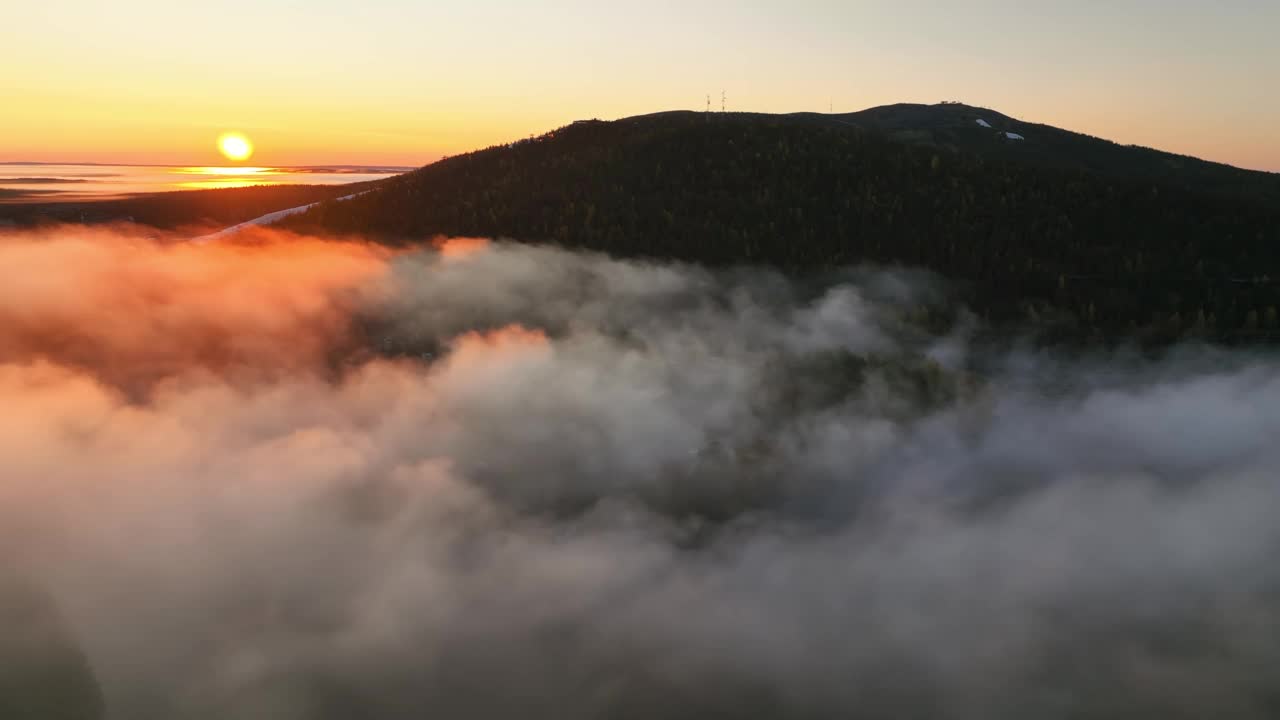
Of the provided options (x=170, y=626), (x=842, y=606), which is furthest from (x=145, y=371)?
(x=842, y=606)

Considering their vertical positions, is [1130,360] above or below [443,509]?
above

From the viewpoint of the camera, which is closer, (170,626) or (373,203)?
(373,203)

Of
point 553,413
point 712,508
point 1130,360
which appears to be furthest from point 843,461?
point 553,413

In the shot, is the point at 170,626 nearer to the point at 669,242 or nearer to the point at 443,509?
the point at 443,509

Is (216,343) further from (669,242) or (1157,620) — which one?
(1157,620)

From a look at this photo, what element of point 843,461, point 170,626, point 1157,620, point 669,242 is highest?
point 669,242

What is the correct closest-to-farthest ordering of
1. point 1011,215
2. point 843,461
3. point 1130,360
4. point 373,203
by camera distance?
1. point 1130,360
2. point 1011,215
3. point 373,203
4. point 843,461

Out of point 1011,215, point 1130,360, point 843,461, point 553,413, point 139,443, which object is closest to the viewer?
point 1130,360
